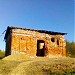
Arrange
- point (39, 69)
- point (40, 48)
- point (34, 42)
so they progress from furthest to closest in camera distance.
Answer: point (40, 48) → point (34, 42) → point (39, 69)

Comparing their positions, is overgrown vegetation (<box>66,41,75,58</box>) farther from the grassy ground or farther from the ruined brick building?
the grassy ground

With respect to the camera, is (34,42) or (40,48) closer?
(34,42)

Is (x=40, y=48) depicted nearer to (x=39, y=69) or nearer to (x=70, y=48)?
(x=39, y=69)

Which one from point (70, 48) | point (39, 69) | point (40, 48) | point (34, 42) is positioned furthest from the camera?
point (70, 48)

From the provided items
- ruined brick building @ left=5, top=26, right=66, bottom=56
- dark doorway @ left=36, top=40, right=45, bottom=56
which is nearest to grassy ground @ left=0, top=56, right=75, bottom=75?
ruined brick building @ left=5, top=26, right=66, bottom=56

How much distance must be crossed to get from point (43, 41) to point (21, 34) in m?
4.25

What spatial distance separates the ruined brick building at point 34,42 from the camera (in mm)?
33812

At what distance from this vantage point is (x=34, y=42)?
115ft

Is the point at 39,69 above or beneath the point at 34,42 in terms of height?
beneath

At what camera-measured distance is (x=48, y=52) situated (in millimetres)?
35812

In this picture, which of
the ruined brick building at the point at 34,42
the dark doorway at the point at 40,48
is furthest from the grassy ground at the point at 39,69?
the dark doorway at the point at 40,48

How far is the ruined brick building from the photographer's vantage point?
33.8 m

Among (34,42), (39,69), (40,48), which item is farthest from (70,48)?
(39,69)

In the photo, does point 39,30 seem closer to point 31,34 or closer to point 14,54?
point 31,34
